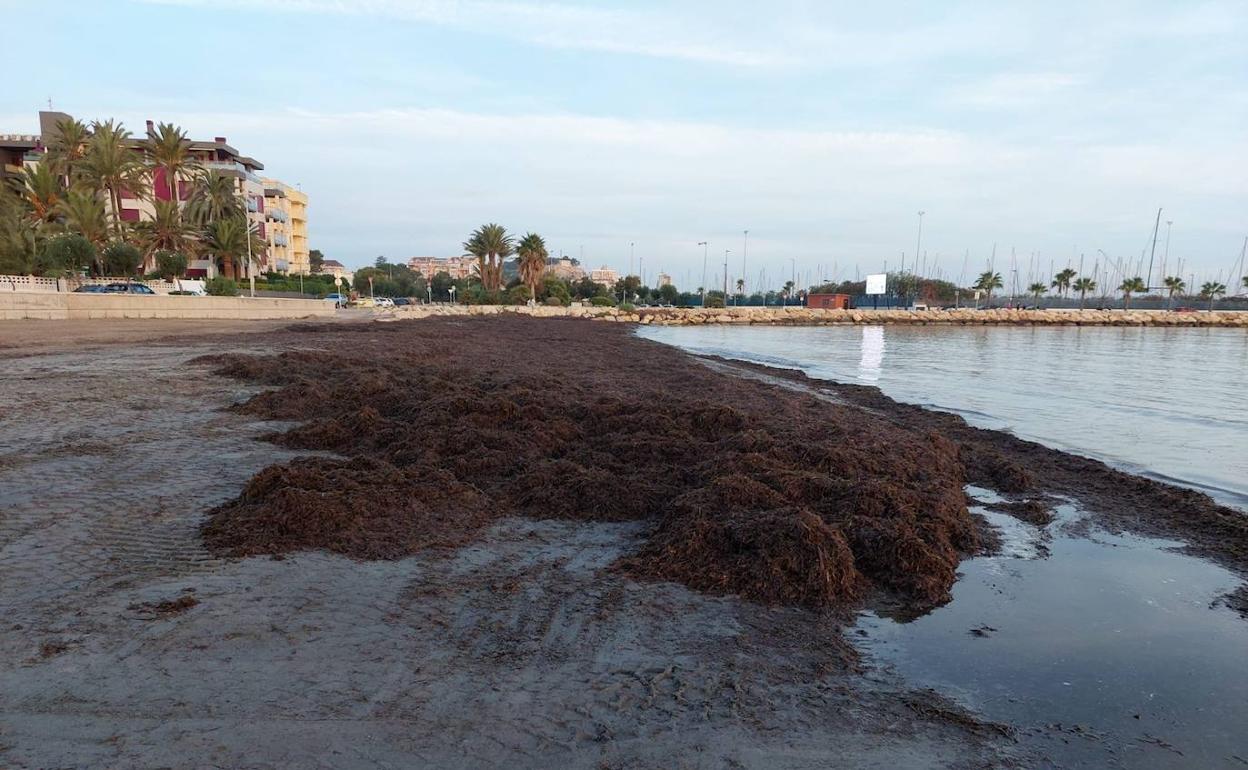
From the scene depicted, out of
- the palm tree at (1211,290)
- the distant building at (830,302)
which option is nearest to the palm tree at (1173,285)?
the palm tree at (1211,290)

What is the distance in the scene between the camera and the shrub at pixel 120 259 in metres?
43.7

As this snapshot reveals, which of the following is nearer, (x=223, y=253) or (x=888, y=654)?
(x=888, y=654)

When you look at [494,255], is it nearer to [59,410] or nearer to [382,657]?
[59,410]

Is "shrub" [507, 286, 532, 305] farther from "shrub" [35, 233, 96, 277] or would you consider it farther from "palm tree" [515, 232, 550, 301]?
"shrub" [35, 233, 96, 277]

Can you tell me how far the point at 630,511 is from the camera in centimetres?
642

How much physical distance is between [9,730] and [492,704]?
72.7 inches

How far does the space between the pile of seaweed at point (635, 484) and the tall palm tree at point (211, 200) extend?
57587mm

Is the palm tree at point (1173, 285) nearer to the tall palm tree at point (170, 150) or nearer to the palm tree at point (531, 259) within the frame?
the palm tree at point (531, 259)

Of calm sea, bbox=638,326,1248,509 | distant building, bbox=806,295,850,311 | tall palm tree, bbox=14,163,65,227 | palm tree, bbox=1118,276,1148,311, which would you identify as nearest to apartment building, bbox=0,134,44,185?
tall palm tree, bbox=14,163,65,227

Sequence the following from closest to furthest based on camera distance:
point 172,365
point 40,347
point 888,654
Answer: point 888,654 < point 172,365 < point 40,347

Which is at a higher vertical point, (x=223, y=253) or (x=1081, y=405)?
(x=223, y=253)

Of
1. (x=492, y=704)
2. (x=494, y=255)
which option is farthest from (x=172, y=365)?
(x=494, y=255)

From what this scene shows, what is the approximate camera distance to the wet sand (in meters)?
3.00

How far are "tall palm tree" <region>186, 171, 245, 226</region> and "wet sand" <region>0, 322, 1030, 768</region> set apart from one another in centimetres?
6298
